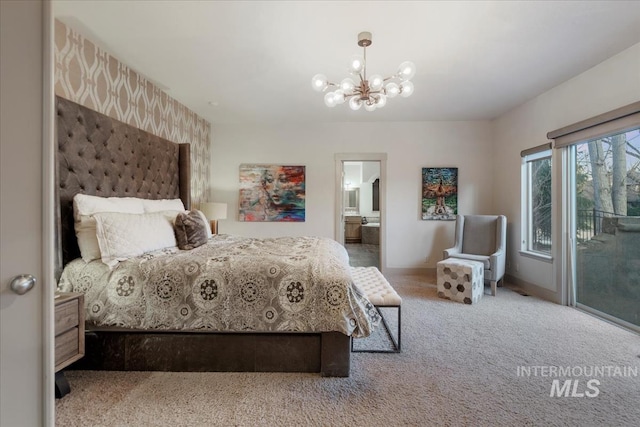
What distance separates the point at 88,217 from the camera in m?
2.03

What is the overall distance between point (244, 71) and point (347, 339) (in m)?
2.79

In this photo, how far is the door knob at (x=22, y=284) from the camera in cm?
78

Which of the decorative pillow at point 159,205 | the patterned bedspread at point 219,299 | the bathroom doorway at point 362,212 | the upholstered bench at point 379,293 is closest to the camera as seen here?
the patterned bedspread at point 219,299

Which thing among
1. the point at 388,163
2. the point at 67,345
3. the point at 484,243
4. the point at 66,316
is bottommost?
the point at 67,345

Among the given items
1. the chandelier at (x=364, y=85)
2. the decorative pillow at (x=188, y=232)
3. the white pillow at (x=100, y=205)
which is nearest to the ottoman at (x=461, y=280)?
the chandelier at (x=364, y=85)

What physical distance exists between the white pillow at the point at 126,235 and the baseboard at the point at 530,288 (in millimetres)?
4377

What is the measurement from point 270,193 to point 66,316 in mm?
3340

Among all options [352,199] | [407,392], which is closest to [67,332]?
[407,392]

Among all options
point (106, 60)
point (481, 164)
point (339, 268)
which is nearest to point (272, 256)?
point (339, 268)

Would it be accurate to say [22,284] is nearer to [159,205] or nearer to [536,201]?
[159,205]

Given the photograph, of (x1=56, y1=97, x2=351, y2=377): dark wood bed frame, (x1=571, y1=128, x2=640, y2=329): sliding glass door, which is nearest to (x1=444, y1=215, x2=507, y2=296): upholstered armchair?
(x1=571, y1=128, x2=640, y2=329): sliding glass door

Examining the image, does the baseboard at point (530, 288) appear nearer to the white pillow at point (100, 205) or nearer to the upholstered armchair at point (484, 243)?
the upholstered armchair at point (484, 243)

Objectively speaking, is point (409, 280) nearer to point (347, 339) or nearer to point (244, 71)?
point (347, 339)

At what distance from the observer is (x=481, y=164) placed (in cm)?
466
